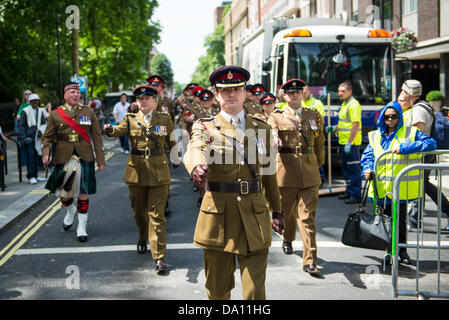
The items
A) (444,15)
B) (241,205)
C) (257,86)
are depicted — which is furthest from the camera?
(444,15)

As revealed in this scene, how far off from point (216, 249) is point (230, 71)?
4.19 feet

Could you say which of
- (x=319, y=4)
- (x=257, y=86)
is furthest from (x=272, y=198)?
(x=319, y=4)

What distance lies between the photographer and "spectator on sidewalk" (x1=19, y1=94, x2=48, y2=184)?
41.1 ft

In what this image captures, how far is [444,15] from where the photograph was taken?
2106cm

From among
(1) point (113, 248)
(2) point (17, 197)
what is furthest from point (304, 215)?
(2) point (17, 197)

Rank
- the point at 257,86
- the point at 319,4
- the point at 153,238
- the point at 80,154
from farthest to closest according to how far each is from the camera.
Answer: the point at 319,4 → the point at 257,86 → the point at 80,154 → the point at 153,238

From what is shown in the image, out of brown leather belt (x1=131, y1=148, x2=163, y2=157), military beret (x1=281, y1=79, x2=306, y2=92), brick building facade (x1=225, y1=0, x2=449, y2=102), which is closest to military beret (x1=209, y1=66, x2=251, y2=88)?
military beret (x1=281, y1=79, x2=306, y2=92)

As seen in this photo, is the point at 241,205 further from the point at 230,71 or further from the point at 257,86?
the point at 257,86

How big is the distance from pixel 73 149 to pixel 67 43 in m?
22.2

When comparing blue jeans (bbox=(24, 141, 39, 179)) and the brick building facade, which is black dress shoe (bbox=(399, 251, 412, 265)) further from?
blue jeans (bbox=(24, 141, 39, 179))

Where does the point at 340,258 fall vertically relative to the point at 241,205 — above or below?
below

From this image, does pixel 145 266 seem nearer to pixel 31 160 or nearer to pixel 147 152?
pixel 147 152

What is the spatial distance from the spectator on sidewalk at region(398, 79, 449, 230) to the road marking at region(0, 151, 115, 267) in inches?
199
